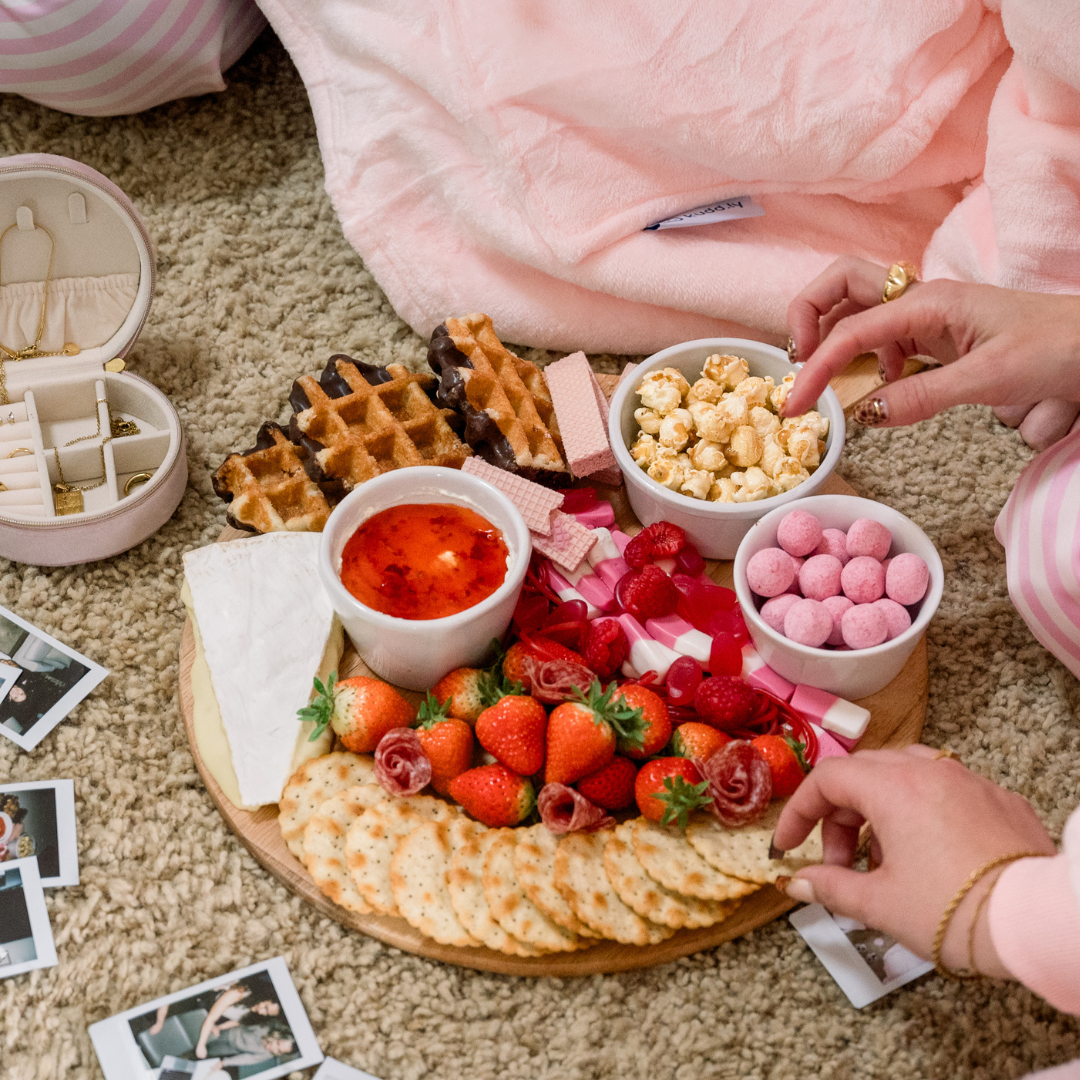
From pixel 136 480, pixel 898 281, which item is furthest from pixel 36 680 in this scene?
pixel 898 281

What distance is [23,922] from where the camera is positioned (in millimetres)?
1535

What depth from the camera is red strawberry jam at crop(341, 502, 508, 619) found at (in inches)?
60.4

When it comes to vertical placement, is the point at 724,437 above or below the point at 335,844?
above

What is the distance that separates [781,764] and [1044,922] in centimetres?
44

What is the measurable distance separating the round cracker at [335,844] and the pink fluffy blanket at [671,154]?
1033mm

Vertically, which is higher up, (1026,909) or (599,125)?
(599,125)

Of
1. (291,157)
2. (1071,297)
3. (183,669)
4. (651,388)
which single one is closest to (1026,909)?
(1071,297)

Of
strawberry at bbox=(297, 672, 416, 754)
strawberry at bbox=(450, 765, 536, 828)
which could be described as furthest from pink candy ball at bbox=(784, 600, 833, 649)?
strawberry at bbox=(297, 672, 416, 754)

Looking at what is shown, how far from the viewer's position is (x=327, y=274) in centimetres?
232

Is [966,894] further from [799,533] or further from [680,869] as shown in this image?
[799,533]

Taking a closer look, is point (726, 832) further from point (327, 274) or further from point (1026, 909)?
point (327, 274)

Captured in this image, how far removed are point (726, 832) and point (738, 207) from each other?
3.96 feet

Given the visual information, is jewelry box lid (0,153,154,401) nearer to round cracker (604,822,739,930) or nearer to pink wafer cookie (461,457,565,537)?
pink wafer cookie (461,457,565,537)

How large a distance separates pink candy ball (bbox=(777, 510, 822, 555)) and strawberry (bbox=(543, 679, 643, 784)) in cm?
34
